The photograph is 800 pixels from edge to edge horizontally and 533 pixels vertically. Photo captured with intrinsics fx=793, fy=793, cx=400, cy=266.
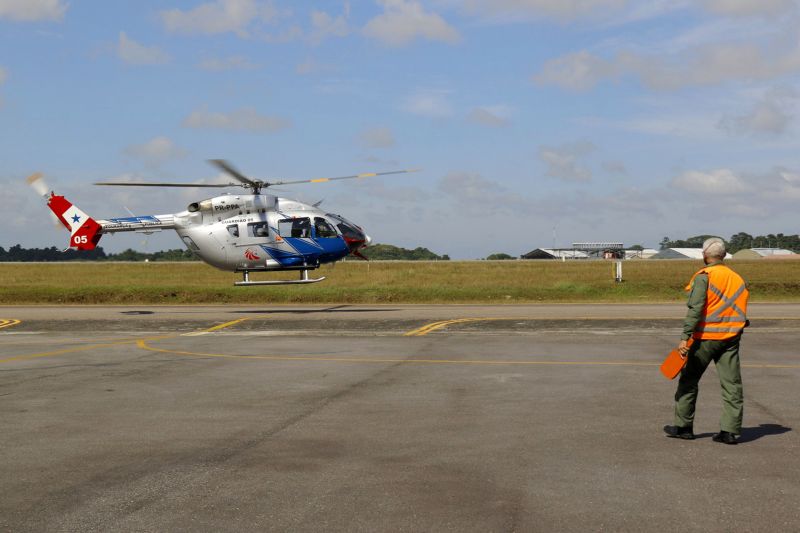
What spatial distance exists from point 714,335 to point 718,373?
0.46 meters

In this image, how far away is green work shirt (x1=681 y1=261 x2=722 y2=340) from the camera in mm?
9195

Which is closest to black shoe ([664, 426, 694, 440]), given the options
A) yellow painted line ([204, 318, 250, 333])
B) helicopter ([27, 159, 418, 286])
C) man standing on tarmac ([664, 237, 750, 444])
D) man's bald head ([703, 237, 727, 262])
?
man standing on tarmac ([664, 237, 750, 444])

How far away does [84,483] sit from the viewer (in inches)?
299

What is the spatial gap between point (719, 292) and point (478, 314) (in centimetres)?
2218

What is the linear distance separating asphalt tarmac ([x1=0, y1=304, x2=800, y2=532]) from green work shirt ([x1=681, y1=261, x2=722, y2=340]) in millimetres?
1337

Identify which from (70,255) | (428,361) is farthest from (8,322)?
(70,255)

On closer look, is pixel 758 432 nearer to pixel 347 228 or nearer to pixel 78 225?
pixel 347 228

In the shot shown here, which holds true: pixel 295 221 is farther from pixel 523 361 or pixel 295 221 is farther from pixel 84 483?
pixel 84 483

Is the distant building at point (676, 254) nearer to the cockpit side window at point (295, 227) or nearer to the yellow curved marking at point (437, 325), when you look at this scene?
the cockpit side window at point (295, 227)

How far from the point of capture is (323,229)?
108ft

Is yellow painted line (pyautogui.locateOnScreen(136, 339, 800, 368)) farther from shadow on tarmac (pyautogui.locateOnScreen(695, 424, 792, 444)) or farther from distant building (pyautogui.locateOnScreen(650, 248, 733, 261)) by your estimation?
distant building (pyautogui.locateOnScreen(650, 248, 733, 261))

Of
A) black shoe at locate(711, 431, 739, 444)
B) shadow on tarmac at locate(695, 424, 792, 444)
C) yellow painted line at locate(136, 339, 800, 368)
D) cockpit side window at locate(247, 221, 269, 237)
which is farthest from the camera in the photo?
cockpit side window at locate(247, 221, 269, 237)

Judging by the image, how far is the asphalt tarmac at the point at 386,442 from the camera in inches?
261

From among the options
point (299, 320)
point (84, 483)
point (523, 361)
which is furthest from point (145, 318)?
point (84, 483)
